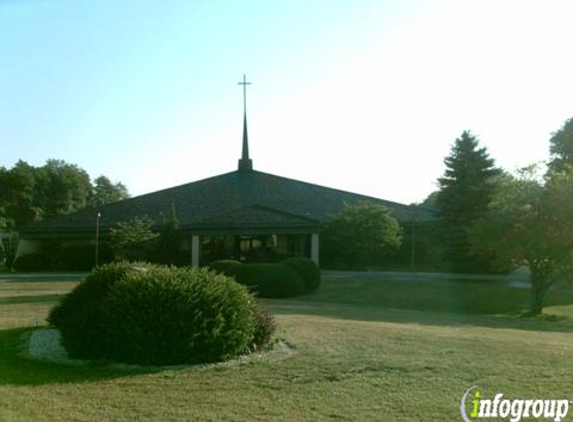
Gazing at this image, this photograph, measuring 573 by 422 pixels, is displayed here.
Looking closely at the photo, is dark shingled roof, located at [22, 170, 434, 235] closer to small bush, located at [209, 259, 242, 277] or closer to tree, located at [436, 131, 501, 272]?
tree, located at [436, 131, 501, 272]

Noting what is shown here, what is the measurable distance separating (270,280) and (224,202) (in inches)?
974

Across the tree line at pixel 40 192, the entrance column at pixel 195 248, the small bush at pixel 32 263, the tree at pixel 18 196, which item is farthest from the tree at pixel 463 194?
the tree at pixel 18 196

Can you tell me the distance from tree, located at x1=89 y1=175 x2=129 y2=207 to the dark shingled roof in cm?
3993

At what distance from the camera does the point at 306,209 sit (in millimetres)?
46406

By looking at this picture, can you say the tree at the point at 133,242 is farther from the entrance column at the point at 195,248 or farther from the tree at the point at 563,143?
the tree at the point at 563,143

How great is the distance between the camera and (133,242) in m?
36.5

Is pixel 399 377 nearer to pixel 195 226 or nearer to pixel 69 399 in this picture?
pixel 69 399

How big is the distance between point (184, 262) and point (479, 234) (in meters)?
19.2

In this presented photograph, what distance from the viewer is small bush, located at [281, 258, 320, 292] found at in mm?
25641

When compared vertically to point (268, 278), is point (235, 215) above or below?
above

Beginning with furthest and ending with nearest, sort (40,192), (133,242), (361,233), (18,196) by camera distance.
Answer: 1. (40,192)
2. (18,196)
3. (361,233)
4. (133,242)

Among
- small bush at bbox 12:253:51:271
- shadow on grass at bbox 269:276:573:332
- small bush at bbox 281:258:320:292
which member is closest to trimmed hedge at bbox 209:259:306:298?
shadow on grass at bbox 269:276:573:332

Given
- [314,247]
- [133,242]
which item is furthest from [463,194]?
[133,242]

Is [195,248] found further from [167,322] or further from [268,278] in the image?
[167,322]
